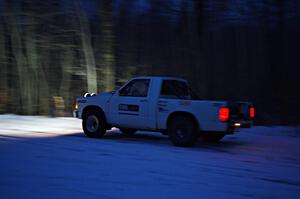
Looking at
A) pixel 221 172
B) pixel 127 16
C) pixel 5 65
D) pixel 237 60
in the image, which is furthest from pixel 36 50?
pixel 221 172

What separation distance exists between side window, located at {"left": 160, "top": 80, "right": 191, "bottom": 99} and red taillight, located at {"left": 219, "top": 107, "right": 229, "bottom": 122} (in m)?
1.61

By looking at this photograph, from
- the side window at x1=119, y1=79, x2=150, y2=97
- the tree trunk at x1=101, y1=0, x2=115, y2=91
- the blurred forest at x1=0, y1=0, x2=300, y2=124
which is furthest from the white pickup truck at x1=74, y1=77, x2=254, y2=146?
the tree trunk at x1=101, y1=0, x2=115, y2=91

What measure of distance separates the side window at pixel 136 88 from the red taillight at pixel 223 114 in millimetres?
2157

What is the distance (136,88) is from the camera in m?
10.6

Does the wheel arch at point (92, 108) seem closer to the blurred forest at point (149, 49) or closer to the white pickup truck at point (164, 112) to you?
the white pickup truck at point (164, 112)

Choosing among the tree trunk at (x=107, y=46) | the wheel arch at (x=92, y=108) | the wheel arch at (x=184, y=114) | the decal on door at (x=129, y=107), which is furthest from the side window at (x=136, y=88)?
the tree trunk at (x=107, y=46)

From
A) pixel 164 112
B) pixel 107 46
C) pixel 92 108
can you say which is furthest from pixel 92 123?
pixel 107 46

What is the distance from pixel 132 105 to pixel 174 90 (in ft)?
3.86

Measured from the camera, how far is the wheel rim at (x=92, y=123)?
11.1 meters

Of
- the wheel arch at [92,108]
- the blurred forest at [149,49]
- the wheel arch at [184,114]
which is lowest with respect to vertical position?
the wheel arch at [184,114]

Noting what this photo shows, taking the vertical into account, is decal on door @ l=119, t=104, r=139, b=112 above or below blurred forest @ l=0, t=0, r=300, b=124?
below

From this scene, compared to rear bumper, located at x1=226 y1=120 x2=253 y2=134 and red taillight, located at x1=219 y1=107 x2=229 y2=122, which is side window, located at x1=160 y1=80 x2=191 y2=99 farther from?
rear bumper, located at x1=226 y1=120 x2=253 y2=134

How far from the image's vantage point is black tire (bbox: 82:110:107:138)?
1100cm

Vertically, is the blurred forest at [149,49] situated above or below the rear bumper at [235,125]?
above
